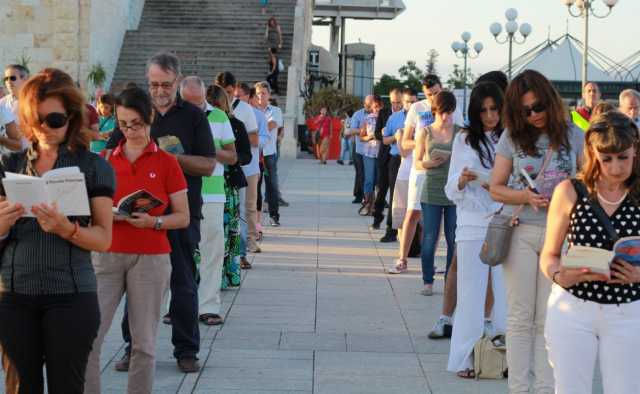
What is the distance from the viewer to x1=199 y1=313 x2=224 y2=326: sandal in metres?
8.74

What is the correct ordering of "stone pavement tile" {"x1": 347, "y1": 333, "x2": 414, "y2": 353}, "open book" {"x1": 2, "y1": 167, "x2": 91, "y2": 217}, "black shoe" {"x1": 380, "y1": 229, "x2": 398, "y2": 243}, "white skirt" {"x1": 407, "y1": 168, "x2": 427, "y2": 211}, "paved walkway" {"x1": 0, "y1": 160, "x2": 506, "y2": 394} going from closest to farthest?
"open book" {"x1": 2, "y1": 167, "x2": 91, "y2": 217}
"paved walkway" {"x1": 0, "y1": 160, "x2": 506, "y2": 394}
"stone pavement tile" {"x1": 347, "y1": 333, "x2": 414, "y2": 353}
"white skirt" {"x1": 407, "y1": 168, "x2": 427, "y2": 211}
"black shoe" {"x1": 380, "y1": 229, "x2": 398, "y2": 243}

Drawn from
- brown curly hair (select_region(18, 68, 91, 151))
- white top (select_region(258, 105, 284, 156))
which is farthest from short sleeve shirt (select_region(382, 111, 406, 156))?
brown curly hair (select_region(18, 68, 91, 151))

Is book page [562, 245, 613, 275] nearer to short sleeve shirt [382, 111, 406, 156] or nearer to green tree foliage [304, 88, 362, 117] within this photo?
short sleeve shirt [382, 111, 406, 156]

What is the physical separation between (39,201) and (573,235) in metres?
2.09

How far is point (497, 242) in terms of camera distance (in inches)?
227

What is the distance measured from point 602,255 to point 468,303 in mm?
2908

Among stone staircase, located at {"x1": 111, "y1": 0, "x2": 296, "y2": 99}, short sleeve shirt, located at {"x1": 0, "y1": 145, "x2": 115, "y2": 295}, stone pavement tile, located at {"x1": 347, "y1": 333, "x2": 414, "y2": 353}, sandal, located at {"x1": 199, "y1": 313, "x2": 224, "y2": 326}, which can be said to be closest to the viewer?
short sleeve shirt, located at {"x1": 0, "y1": 145, "x2": 115, "y2": 295}

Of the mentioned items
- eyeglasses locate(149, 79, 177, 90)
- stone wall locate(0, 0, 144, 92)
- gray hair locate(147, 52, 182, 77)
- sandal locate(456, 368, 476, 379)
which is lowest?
sandal locate(456, 368, 476, 379)

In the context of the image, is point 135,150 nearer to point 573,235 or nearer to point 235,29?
point 573,235

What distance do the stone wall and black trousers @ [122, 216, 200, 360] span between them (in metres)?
23.3

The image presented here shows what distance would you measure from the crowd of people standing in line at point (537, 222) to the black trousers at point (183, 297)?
1631mm

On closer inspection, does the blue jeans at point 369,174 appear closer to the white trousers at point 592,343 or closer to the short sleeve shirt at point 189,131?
the short sleeve shirt at point 189,131

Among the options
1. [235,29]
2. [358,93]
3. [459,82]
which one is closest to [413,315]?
[235,29]

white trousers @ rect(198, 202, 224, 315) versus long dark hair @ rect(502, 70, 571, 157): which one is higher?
long dark hair @ rect(502, 70, 571, 157)
